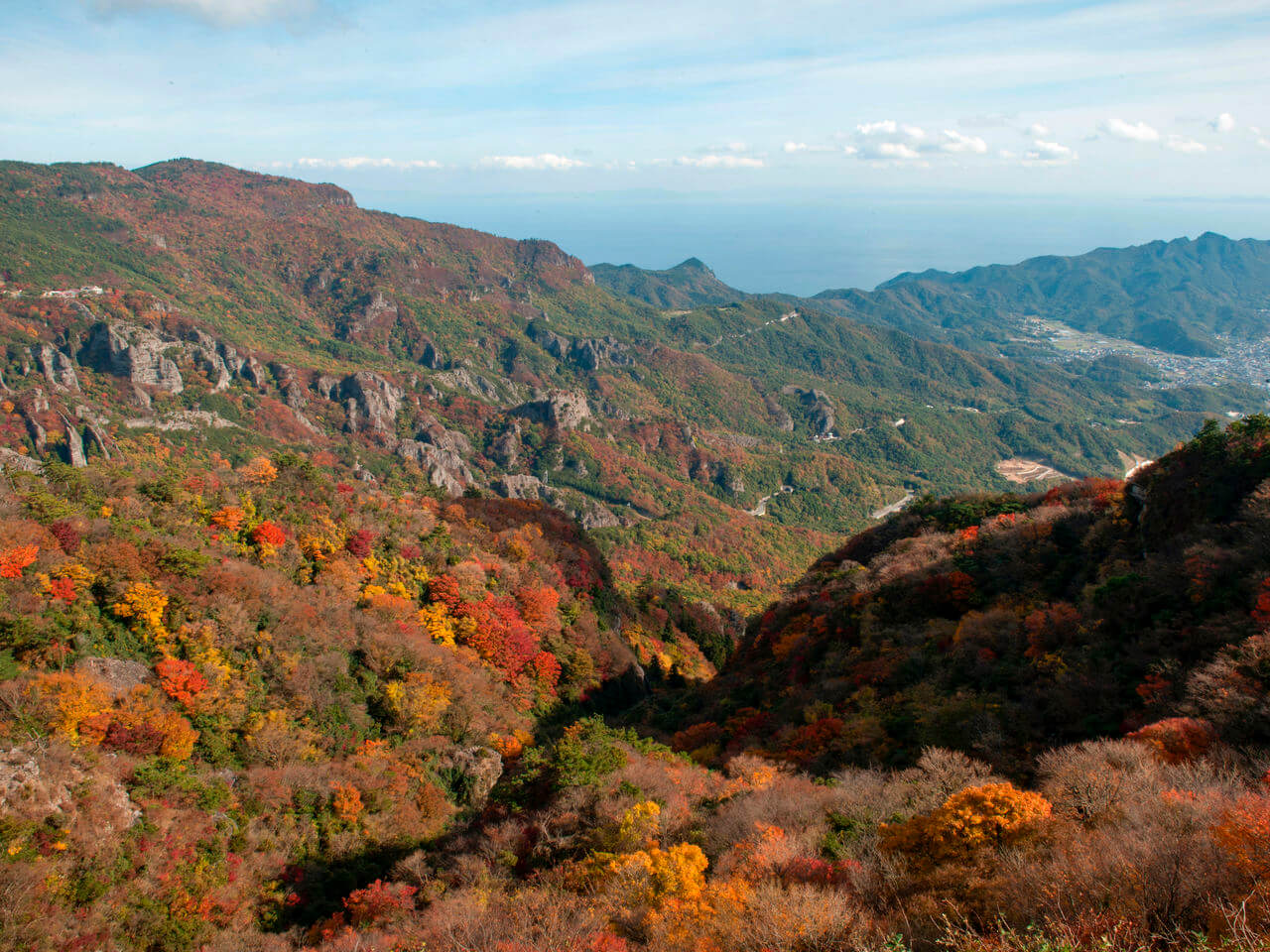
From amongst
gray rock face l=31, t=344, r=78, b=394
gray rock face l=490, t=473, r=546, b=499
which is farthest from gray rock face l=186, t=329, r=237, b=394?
gray rock face l=490, t=473, r=546, b=499

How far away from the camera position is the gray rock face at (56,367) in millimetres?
138000

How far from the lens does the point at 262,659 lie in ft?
125

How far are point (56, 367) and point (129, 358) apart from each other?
45.7ft

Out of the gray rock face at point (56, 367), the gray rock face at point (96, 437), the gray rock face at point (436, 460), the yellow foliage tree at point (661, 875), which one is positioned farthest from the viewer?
the gray rock face at point (436, 460)

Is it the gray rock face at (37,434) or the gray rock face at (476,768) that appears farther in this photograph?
the gray rock face at (37,434)

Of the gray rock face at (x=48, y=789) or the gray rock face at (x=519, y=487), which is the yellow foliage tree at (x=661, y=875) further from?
the gray rock face at (x=519, y=487)

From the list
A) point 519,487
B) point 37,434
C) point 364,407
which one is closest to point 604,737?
point 37,434

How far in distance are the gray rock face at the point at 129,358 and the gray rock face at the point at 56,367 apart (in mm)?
8303

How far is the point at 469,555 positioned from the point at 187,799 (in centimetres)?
3444

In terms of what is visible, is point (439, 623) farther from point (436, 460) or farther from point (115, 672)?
point (436, 460)

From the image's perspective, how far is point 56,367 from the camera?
142 meters

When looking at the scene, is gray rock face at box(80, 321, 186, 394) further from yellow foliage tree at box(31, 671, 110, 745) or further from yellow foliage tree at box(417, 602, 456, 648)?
yellow foliage tree at box(31, 671, 110, 745)

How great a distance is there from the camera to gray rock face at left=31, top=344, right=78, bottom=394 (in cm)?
13800

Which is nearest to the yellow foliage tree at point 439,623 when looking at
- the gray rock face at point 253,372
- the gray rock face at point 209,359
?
the gray rock face at point 209,359
